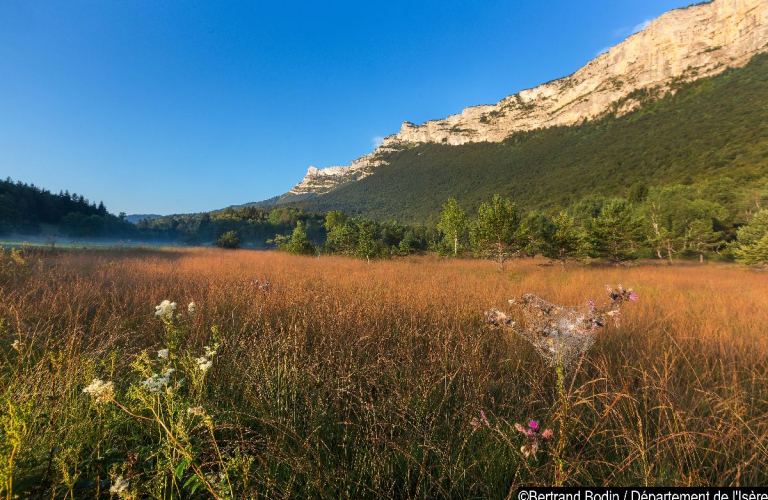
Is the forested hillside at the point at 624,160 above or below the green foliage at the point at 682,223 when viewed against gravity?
above

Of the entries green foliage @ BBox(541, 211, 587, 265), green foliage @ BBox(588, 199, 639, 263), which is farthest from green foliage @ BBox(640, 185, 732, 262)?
green foliage @ BBox(541, 211, 587, 265)

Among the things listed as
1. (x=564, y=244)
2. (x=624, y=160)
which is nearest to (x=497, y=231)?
Result: (x=564, y=244)

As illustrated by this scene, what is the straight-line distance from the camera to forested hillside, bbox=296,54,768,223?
40.7 metres

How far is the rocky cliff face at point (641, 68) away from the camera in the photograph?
68.6 metres

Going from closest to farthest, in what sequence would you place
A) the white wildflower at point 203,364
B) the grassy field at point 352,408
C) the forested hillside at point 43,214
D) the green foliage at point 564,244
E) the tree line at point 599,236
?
1. the grassy field at point 352,408
2. the white wildflower at point 203,364
3. the tree line at point 599,236
4. the green foliage at point 564,244
5. the forested hillside at point 43,214

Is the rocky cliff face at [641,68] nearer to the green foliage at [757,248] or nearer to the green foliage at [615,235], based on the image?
the green foliage at [757,248]

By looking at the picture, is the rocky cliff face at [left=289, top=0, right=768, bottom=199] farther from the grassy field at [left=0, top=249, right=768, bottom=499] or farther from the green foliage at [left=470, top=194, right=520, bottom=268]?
the grassy field at [left=0, top=249, right=768, bottom=499]

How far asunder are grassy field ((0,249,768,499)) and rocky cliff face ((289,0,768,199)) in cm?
10752

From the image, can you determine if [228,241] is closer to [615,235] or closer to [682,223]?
[615,235]

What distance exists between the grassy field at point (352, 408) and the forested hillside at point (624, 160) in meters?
43.4

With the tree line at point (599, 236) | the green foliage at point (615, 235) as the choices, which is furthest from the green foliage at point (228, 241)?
the green foliage at point (615, 235)

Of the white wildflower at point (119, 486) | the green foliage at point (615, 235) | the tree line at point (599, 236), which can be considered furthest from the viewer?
the green foliage at point (615, 235)

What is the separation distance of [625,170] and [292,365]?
7585 cm

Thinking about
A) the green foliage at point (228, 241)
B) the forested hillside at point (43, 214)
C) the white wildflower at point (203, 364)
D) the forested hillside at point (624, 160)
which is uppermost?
the forested hillside at point (624, 160)
